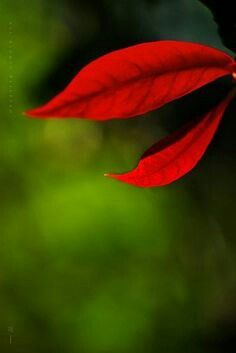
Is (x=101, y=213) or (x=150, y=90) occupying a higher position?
(x=150, y=90)

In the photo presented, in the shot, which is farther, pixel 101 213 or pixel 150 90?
pixel 101 213

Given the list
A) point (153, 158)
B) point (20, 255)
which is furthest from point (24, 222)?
point (153, 158)

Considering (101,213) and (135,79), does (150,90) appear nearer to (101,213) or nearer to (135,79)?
(135,79)

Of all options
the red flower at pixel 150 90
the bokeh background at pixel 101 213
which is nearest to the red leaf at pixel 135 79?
the red flower at pixel 150 90

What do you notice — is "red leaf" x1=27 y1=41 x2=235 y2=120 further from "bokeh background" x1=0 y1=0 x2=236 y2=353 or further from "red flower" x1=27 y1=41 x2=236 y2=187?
"bokeh background" x1=0 y1=0 x2=236 y2=353

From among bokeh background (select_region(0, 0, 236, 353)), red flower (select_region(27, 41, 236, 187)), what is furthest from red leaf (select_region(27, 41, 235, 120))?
bokeh background (select_region(0, 0, 236, 353))

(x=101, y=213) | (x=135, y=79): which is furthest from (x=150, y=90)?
(x=101, y=213)

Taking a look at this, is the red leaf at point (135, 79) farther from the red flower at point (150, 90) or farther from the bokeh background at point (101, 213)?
the bokeh background at point (101, 213)
